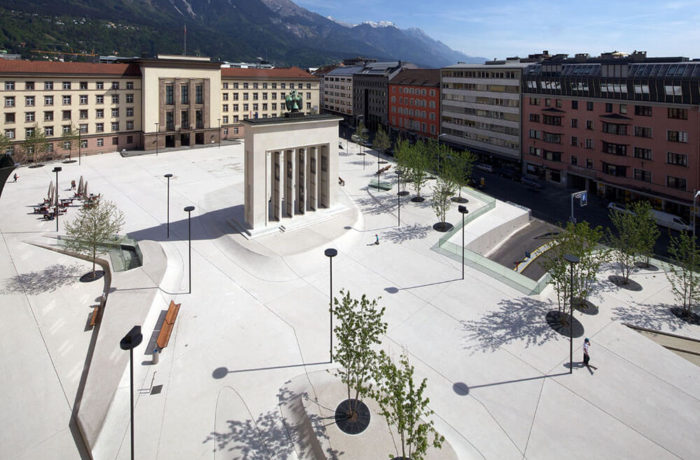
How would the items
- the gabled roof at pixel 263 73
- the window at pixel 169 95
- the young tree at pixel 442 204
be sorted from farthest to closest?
the gabled roof at pixel 263 73 < the window at pixel 169 95 < the young tree at pixel 442 204

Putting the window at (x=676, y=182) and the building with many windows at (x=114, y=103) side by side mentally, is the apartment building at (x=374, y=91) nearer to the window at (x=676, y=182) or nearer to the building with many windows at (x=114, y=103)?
the building with many windows at (x=114, y=103)

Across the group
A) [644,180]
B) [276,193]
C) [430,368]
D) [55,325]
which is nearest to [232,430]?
[430,368]

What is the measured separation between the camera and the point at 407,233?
4250 cm

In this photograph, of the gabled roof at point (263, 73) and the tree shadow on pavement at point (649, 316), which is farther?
the gabled roof at point (263, 73)

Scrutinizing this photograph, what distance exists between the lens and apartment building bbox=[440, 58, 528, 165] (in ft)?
272

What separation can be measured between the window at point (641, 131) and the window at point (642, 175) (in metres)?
5.06

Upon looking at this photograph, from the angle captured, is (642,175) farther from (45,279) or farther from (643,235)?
(45,279)

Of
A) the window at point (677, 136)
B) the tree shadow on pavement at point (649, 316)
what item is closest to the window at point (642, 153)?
the window at point (677, 136)

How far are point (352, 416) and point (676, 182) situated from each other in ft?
198

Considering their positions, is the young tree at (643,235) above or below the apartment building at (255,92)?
below

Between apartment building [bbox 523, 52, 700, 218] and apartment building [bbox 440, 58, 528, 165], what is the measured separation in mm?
2987

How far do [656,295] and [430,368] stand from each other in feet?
73.8

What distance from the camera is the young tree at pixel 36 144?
6794cm

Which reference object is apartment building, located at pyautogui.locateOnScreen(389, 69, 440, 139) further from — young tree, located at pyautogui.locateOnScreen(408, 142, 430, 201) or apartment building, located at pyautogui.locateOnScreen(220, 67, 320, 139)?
young tree, located at pyautogui.locateOnScreen(408, 142, 430, 201)
